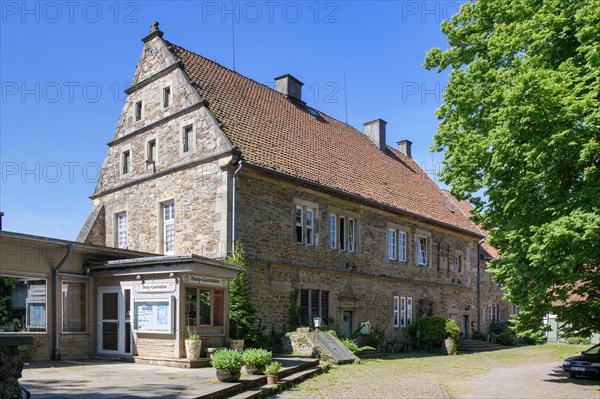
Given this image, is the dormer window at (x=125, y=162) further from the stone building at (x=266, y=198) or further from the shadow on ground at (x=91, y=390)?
the shadow on ground at (x=91, y=390)

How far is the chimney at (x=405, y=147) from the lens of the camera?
120 feet

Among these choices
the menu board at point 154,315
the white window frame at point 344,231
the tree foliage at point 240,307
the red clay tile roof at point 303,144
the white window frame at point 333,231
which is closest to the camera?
the menu board at point 154,315

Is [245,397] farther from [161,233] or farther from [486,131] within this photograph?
[161,233]

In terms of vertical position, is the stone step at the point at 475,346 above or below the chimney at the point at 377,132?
below

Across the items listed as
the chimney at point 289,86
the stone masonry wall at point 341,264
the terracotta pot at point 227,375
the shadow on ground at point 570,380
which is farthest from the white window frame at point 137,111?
the shadow on ground at point 570,380

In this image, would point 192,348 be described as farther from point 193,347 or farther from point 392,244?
point 392,244

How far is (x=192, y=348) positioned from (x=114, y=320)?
339 cm

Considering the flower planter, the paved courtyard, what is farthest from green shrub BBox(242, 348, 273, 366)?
the flower planter

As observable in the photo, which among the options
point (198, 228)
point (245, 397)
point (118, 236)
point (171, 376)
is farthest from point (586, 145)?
point (118, 236)

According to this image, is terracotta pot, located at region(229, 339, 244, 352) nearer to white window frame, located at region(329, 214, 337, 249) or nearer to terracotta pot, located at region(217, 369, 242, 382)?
terracotta pot, located at region(217, 369, 242, 382)

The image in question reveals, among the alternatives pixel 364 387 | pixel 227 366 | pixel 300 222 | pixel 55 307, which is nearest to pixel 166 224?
pixel 300 222

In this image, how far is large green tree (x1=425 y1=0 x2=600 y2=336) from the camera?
42.8 feet

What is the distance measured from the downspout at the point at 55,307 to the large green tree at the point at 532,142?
1159 centimetres

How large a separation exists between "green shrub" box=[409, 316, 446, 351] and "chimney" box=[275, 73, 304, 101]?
40.7 ft
